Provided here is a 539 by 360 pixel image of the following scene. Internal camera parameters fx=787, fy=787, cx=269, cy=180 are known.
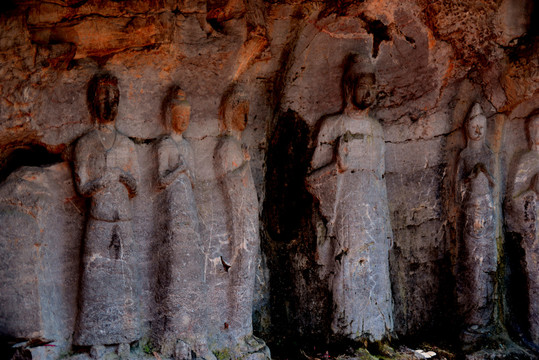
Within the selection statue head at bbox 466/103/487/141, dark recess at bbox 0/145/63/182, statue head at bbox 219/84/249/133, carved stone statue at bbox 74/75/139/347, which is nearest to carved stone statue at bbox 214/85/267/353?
statue head at bbox 219/84/249/133

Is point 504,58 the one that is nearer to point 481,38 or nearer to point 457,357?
point 481,38

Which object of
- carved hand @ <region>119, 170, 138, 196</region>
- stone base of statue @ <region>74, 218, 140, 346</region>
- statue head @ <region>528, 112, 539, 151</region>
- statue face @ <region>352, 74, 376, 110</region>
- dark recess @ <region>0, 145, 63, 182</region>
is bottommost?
stone base of statue @ <region>74, 218, 140, 346</region>

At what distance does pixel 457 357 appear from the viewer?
7.42 metres

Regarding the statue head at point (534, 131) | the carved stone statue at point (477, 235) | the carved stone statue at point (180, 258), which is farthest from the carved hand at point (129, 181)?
the statue head at point (534, 131)

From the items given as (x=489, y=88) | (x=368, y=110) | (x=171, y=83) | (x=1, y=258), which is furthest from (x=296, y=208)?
(x=1, y=258)

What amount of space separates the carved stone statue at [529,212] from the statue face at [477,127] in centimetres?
45

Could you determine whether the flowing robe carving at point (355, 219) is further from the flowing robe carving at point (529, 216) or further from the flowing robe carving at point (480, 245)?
the flowing robe carving at point (529, 216)

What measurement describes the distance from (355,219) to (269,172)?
0.99 metres

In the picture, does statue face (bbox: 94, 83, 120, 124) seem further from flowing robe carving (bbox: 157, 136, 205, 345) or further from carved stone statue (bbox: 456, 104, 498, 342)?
carved stone statue (bbox: 456, 104, 498, 342)

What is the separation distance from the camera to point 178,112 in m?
6.92

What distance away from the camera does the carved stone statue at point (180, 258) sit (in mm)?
6688

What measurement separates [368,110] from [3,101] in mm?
3415

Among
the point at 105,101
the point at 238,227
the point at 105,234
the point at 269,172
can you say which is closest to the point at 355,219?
the point at 269,172

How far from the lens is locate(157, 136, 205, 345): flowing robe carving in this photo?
6699mm
